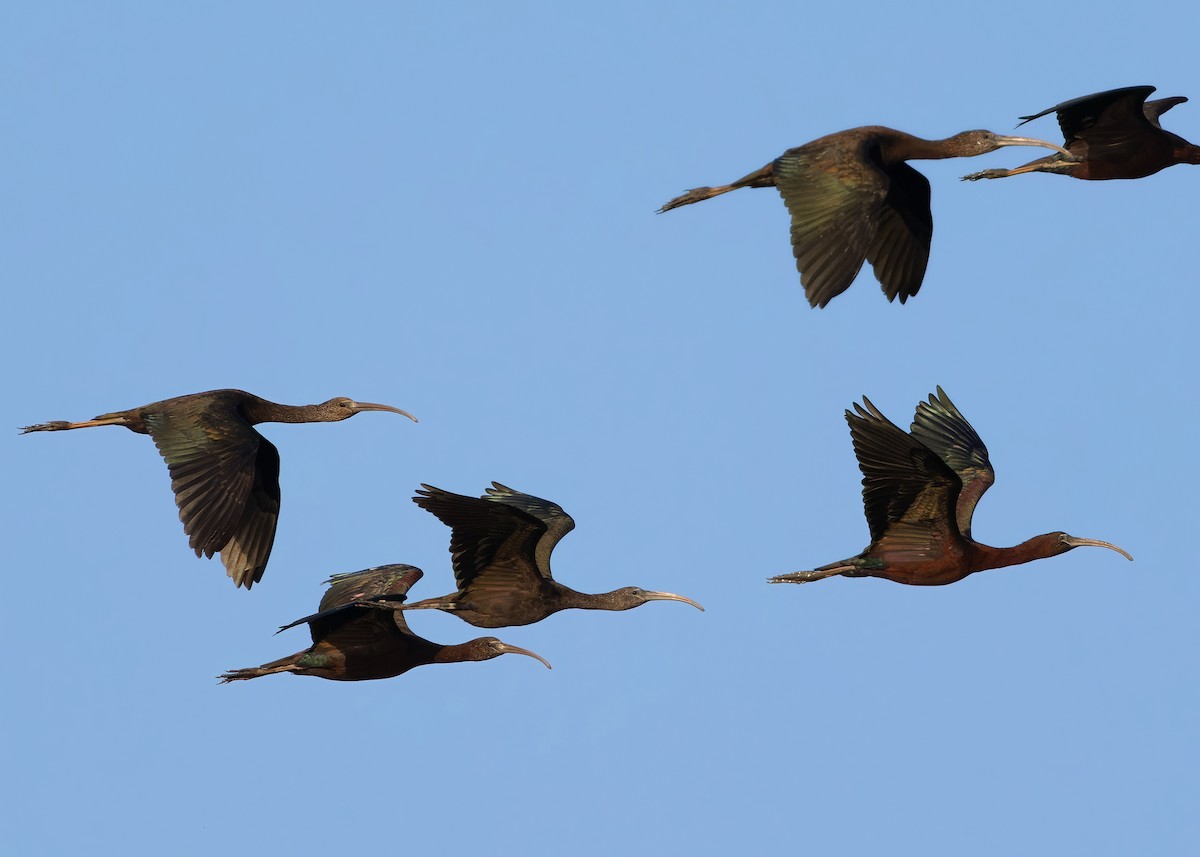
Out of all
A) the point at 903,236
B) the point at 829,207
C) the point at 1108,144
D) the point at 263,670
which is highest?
the point at 1108,144

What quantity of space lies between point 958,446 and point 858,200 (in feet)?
13.5

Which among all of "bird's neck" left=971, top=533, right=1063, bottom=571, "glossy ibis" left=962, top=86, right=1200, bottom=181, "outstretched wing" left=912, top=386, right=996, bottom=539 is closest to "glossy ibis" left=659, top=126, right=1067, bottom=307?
"glossy ibis" left=962, top=86, right=1200, bottom=181

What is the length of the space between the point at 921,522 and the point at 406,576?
540 cm

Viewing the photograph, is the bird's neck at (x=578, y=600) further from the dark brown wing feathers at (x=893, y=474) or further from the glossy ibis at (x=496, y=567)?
the dark brown wing feathers at (x=893, y=474)

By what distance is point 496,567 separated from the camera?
21.6 metres

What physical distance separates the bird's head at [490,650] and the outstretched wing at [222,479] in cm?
213

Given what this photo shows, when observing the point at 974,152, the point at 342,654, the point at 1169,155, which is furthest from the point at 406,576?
the point at 1169,155

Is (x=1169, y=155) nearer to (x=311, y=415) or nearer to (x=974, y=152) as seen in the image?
(x=974, y=152)

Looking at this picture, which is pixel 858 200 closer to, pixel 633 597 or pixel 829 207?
pixel 829 207

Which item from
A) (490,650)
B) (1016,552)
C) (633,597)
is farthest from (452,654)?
(1016,552)

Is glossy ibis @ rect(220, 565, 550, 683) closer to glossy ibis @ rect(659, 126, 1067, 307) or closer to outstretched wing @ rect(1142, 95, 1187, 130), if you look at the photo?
glossy ibis @ rect(659, 126, 1067, 307)

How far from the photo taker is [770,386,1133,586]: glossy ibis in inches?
798

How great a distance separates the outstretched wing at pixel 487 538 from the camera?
20.8 metres

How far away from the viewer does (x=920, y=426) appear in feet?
79.4
